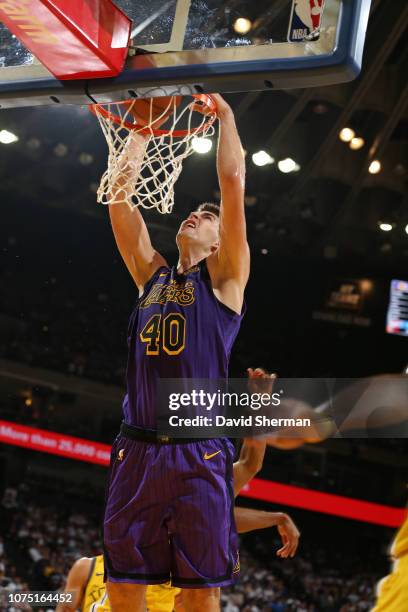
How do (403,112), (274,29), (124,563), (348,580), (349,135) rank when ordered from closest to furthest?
(274,29), (124,563), (403,112), (349,135), (348,580)

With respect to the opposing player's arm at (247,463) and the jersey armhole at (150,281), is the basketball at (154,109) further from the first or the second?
the opposing player's arm at (247,463)

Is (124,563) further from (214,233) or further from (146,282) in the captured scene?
(214,233)

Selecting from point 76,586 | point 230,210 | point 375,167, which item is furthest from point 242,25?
point 375,167

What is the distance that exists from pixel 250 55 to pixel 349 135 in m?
7.39

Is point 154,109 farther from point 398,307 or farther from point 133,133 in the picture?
point 398,307

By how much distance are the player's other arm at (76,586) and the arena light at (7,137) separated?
6913mm

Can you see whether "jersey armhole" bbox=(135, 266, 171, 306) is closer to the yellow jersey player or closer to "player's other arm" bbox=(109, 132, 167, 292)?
"player's other arm" bbox=(109, 132, 167, 292)

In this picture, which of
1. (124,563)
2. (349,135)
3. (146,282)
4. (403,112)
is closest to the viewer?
(124,563)

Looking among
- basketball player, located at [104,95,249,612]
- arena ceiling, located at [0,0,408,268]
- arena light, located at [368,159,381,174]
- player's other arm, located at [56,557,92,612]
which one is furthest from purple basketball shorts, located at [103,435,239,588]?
arena light, located at [368,159,381,174]

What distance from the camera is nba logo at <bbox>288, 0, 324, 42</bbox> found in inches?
102

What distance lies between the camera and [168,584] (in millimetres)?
3641

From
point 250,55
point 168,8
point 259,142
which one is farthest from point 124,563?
point 259,142

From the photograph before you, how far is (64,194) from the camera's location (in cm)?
1060

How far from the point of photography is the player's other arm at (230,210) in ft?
10.6
